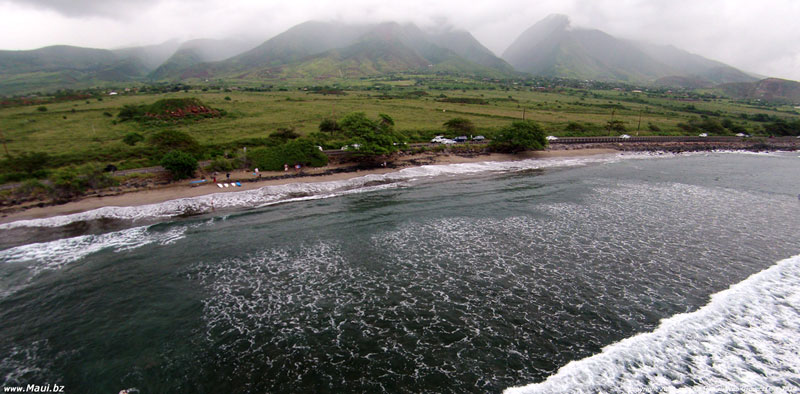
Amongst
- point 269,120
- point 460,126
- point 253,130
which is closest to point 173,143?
point 253,130

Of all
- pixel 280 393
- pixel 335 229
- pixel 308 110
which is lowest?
pixel 280 393

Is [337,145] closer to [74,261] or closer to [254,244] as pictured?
[254,244]

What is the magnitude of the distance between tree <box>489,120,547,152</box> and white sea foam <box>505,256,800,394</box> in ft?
165

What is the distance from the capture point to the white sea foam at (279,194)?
118 ft

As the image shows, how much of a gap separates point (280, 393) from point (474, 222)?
24.9 m

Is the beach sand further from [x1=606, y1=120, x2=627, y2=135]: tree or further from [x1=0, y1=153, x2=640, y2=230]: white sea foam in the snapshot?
[x1=606, y1=120, x2=627, y2=135]: tree

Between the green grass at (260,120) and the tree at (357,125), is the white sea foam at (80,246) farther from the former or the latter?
the tree at (357,125)

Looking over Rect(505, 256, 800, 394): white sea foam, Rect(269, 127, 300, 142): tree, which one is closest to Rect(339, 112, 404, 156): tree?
Rect(269, 127, 300, 142): tree

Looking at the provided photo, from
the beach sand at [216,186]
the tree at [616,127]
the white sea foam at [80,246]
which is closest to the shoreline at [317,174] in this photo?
the beach sand at [216,186]

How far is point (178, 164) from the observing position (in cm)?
4612

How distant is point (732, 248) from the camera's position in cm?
2912

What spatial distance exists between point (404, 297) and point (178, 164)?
4033 centimetres

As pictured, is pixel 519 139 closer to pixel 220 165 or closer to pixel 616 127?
pixel 616 127

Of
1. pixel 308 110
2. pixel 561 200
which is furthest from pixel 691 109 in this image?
pixel 308 110
